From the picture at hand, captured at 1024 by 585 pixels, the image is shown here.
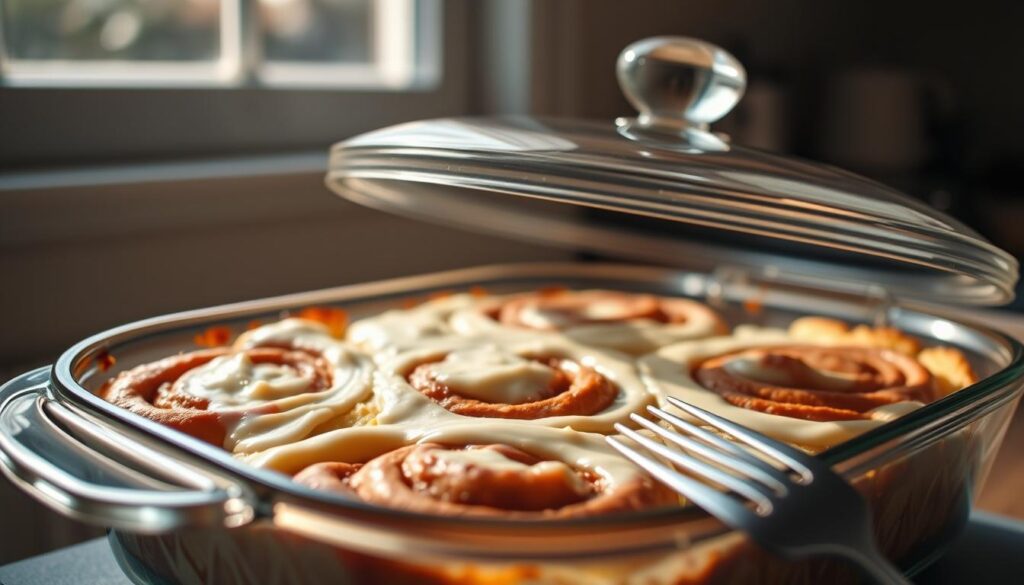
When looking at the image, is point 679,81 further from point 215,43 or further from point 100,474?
point 215,43

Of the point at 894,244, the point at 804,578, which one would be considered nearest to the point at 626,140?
the point at 894,244

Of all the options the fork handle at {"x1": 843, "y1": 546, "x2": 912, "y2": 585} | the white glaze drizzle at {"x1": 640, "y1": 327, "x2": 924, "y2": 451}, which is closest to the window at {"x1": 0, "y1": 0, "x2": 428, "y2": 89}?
the white glaze drizzle at {"x1": 640, "y1": 327, "x2": 924, "y2": 451}

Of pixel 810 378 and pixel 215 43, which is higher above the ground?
pixel 215 43

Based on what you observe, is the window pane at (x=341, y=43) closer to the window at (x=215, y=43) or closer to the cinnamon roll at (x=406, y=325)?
the window at (x=215, y=43)

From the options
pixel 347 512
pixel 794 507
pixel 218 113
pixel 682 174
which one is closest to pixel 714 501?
pixel 794 507

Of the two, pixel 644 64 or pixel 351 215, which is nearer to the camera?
pixel 644 64

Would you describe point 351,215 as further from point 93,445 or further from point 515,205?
point 93,445
